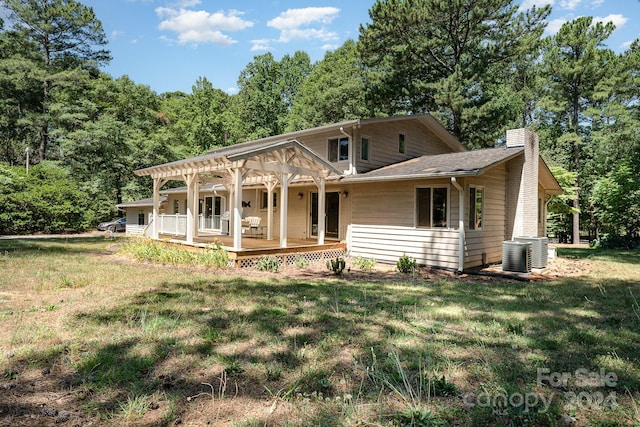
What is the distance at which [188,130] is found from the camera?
35688 millimetres

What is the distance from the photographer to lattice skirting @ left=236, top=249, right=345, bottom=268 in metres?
10.4

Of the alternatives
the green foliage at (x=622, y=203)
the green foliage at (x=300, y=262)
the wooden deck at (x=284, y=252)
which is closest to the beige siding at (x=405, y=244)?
the wooden deck at (x=284, y=252)

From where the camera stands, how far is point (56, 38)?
29781 millimetres

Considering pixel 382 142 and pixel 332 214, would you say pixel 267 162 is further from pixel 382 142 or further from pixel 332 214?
pixel 382 142

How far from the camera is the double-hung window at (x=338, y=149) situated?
14.0m

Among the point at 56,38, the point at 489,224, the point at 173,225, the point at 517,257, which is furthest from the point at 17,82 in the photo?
the point at 517,257

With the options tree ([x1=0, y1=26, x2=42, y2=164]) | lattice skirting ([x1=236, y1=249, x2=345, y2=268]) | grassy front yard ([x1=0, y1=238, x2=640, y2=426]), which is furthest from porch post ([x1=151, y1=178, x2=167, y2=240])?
tree ([x1=0, y1=26, x2=42, y2=164])

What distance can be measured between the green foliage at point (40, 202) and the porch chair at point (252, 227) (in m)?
16.1

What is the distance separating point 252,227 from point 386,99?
13.0 meters

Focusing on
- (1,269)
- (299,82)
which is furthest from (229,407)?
(299,82)

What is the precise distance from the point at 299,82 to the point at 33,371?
136 feet

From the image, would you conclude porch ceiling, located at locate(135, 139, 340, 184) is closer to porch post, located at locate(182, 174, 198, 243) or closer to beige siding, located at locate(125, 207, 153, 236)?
porch post, located at locate(182, 174, 198, 243)

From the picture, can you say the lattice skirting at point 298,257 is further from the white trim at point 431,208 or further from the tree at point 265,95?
the tree at point 265,95

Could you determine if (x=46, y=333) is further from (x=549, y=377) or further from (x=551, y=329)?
(x=551, y=329)
